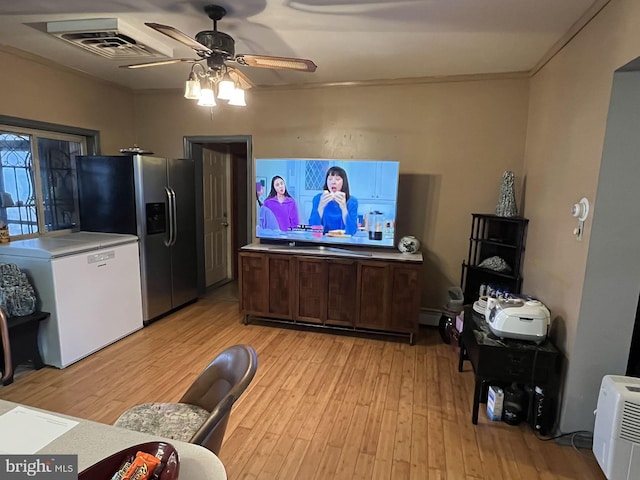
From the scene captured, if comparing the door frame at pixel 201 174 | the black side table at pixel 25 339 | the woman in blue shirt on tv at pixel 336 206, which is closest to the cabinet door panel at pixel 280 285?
the woman in blue shirt on tv at pixel 336 206

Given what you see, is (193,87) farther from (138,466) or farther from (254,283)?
(138,466)

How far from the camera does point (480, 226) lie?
377cm

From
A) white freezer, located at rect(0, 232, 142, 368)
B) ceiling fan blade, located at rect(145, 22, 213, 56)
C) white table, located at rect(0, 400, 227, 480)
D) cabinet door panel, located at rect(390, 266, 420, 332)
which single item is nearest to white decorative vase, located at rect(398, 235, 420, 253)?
cabinet door panel, located at rect(390, 266, 420, 332)

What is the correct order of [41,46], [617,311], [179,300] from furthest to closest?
1. [179,300]
2. [41,46]
3. [617,311]

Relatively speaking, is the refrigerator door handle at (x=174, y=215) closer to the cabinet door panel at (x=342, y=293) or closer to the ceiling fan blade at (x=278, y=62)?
the cabinet door panel at (x=342, y=293)

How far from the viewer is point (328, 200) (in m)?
3.87

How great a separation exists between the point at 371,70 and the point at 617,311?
2.82m

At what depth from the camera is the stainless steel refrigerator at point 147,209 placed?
376 cm

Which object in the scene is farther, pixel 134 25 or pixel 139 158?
pixel 139 158

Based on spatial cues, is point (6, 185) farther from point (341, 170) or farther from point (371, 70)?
point (371, 70)

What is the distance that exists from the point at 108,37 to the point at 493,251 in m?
3.74

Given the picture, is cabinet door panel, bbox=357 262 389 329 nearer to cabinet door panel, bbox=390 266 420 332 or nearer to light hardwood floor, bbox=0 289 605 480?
cabinet door panel, bbox=390 266 420 332

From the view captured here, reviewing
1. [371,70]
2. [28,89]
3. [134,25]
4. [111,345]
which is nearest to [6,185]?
[28,89]

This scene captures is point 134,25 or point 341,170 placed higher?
point 134,25
